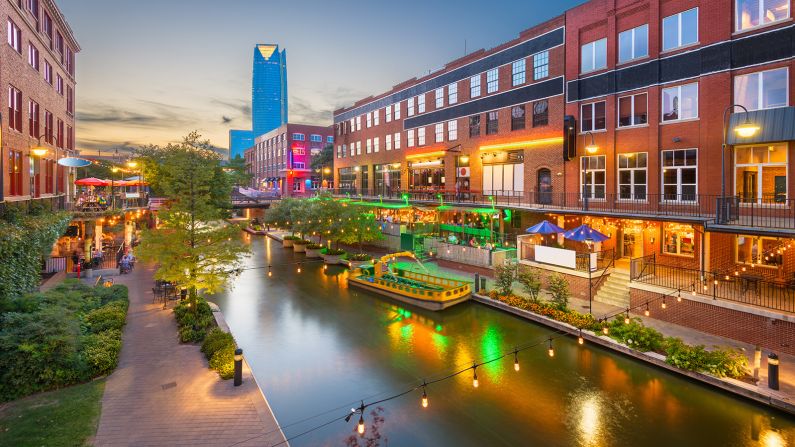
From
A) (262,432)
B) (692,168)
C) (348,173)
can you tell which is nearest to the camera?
(262,432)

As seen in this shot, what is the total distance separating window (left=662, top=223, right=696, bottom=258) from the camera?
22375mm

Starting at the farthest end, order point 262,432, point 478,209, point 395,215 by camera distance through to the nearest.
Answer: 1. point 395,215
2. point 478,209
3. point 262,432

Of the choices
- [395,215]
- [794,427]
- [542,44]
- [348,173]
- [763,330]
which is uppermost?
[542,44]

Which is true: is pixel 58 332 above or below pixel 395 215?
below

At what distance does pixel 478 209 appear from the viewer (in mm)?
30641

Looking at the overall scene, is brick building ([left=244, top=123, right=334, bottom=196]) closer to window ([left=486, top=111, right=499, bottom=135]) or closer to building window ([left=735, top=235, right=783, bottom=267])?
window ([left=486, top=111, right=499, bottom=135])

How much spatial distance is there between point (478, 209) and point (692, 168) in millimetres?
13115

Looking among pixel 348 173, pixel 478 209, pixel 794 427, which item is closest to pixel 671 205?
pixel 478 209

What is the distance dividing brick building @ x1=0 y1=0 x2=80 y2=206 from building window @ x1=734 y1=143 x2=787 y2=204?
3502cm

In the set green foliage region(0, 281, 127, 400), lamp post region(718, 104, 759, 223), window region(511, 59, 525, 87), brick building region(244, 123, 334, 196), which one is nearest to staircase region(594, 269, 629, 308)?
lamp post region(718, 104, 759, 223)

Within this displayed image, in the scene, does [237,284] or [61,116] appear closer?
[237,284]

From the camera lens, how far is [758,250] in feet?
64.4

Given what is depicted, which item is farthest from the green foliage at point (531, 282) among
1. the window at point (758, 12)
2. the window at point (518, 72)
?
the window at point (518, 72)

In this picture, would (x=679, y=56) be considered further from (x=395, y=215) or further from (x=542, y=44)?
(x=395, y=215)
